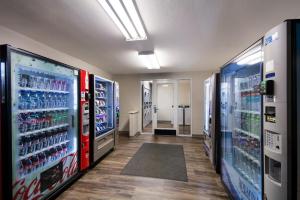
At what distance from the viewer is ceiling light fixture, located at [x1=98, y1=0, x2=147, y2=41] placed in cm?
152

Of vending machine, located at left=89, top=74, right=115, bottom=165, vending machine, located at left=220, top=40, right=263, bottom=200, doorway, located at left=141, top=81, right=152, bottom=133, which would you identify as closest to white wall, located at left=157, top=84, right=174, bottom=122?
doorway, located at left=141, top=81, right=152, bottom=133

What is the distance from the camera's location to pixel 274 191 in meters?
1.05

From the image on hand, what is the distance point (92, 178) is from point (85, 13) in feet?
8.66

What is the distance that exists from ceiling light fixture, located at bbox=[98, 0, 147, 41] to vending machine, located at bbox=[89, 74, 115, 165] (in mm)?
1314

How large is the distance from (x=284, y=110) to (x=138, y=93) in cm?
542

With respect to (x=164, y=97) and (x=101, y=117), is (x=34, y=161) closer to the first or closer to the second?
(x=101, y=117)

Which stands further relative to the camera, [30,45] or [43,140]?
[30,45]

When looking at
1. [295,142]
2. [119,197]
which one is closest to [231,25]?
[295,142]

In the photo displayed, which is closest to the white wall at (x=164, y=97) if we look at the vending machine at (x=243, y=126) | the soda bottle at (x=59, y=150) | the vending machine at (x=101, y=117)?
the vending machine at (x=101, y=117)

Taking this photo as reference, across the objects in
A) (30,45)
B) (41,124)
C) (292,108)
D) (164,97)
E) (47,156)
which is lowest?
(47,156)

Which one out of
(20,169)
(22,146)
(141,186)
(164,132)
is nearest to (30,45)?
(22,146)

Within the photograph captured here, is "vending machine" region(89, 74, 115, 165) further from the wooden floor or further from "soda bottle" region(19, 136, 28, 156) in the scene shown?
"soda bottle" region(19, 136, 28, 156)

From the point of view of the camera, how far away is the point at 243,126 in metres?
1.81

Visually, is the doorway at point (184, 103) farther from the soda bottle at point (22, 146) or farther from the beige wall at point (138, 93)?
the soda bottle at point (22, 146)
